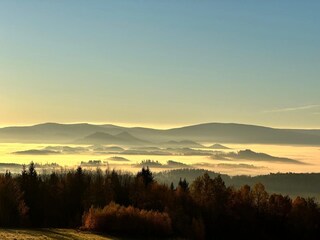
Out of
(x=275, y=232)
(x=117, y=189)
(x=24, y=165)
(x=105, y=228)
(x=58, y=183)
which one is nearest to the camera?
(x=105, y=228)

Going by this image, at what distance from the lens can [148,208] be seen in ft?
428

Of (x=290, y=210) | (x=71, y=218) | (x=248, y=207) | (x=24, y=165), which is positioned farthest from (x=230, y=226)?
(x=24, y=165)

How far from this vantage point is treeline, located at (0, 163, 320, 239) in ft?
344

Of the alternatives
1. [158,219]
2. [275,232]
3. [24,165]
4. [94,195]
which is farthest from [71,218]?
[275,232]

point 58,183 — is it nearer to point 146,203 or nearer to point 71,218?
point 71,218

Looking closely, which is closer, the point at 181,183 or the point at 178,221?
the point at 178,221

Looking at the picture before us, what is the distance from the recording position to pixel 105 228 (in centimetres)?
10088

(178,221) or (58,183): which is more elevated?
(58,183)

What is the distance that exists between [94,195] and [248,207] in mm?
45005

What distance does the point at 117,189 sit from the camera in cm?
Answer: 13362

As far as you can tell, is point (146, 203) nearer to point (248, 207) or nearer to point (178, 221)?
point (178, 221)

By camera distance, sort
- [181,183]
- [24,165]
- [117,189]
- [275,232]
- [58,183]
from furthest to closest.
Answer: [181,183] < [275,232] < [117,189] < [58,183] < [24,165]

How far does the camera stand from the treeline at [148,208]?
105 metres

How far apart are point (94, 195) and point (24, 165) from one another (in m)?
17.1
